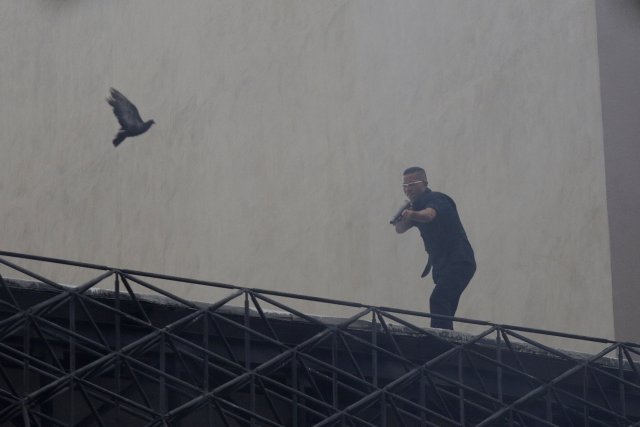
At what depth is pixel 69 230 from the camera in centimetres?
2250

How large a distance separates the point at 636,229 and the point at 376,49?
4.40m

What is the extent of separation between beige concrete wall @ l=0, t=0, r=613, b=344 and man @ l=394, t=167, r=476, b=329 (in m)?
2.67

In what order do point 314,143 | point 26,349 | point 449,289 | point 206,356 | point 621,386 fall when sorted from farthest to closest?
1. point 314,143
2. point 449,289
3. point 621,386
4. point 206,356
5. point 26,349

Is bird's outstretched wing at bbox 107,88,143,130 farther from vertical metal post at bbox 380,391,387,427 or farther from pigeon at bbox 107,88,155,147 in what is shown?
vertical metal post at bbox 380,391,387,427

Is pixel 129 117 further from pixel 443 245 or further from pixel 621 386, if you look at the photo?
pixel 621 386

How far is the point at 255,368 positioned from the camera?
1230 cm

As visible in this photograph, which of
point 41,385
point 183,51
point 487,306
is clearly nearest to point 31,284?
point 41,385

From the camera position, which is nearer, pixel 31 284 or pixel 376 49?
pixel 31 284

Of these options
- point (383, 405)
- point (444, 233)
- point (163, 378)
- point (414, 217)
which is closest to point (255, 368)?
point (163, 378)

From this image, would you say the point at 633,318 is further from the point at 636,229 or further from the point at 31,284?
the point at 31,284

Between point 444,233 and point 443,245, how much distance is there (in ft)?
0.50

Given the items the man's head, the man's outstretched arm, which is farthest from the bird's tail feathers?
the man's outstretched arm

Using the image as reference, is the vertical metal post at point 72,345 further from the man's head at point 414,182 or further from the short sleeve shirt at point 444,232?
the man's head at point 414,182

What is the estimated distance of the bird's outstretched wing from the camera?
21359mm
